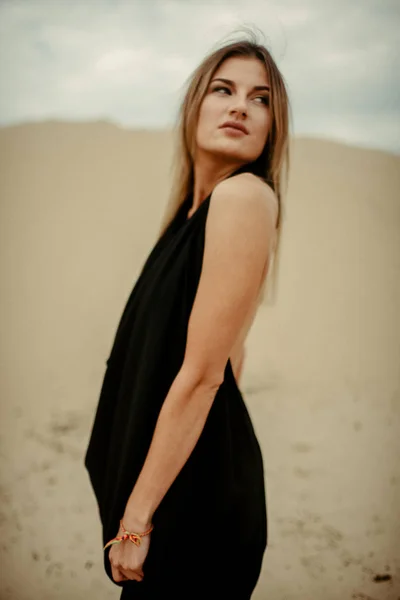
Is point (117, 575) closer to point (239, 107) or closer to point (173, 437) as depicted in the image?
point (173, 437)

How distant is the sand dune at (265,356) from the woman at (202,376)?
58 centimetres

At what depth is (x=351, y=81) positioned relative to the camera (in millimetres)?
1242

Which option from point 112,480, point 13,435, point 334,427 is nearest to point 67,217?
point 13,435

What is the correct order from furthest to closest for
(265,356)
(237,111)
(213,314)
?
(265,356), (237,111), (213,314)

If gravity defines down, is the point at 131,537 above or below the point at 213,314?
below

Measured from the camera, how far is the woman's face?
33.3 inches

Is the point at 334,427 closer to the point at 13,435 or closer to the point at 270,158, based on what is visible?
the point at 13,435

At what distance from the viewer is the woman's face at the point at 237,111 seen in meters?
0.85

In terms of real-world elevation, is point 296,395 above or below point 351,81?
below

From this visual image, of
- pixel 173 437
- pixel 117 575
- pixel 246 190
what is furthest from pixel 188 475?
pixel 246 190

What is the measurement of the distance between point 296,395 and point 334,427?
1.21 ft

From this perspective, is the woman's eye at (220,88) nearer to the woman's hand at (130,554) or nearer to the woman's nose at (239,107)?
the woman's nose at (239,107)

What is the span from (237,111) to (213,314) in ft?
1.24

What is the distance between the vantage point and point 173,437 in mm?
722
